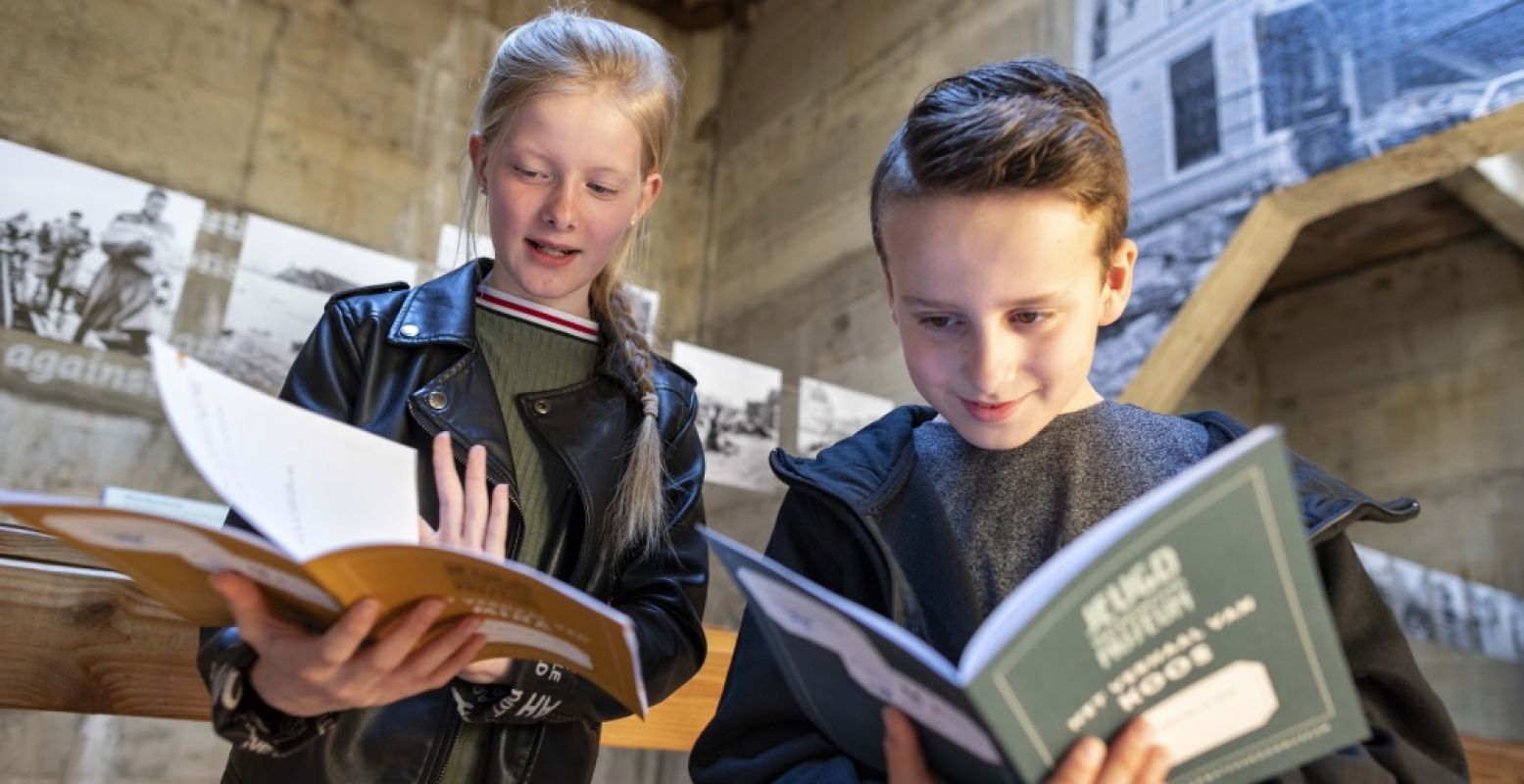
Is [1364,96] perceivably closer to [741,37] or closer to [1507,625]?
[1507,625]

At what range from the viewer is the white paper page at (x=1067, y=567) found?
1.84 feet

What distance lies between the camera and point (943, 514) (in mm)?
981

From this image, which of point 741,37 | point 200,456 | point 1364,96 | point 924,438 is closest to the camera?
point 200,456

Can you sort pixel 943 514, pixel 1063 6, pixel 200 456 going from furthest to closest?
1. pixel 1063 6
2. pixel 943 514
3. pixel 200 456

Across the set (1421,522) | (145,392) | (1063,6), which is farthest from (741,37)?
(1421,522)

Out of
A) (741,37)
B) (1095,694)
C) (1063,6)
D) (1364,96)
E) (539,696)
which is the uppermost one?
(741,37)

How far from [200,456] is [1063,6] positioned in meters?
3.60

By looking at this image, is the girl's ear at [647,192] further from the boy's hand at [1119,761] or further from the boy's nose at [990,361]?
the boy's hand at [1119,761]

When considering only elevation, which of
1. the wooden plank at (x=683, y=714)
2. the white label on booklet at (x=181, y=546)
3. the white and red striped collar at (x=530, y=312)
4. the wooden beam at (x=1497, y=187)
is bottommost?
the wooden plank at (x=683, y=714)

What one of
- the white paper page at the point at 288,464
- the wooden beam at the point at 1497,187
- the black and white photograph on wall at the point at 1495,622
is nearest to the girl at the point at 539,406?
the white paper page at the point at 288,464

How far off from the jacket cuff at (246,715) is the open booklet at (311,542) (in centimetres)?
5

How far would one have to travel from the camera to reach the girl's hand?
39.3 inches

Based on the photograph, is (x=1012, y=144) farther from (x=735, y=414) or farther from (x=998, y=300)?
(x=735, y=414)

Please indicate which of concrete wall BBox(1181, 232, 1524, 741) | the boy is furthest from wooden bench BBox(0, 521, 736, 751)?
concrete wall BBox(1181, 232, 1524, 741)
